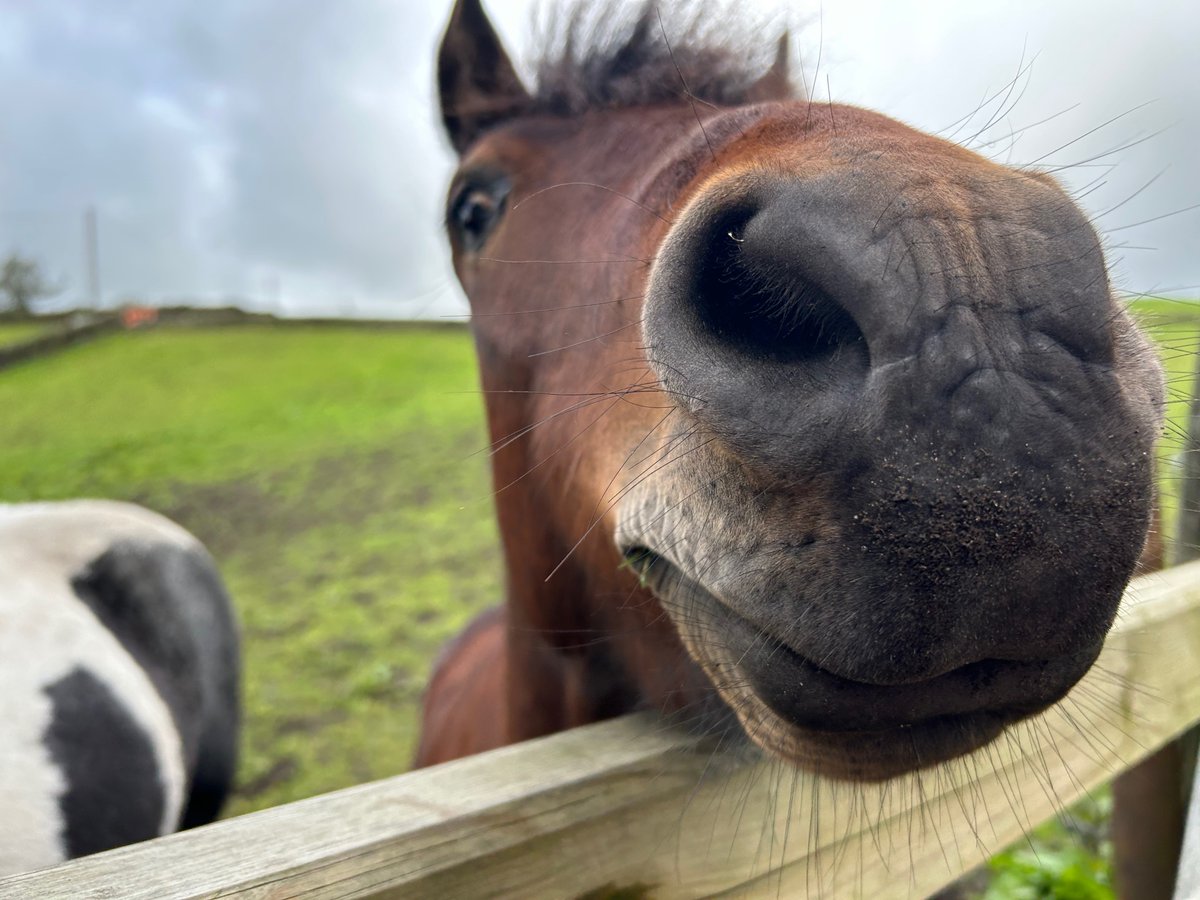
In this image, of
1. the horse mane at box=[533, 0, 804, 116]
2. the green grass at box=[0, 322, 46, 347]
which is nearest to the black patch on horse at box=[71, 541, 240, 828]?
the horse mane at box=[533, 0, 804, 116]

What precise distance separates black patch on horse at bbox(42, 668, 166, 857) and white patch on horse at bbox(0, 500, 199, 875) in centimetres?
3

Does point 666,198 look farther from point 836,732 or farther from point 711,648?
point 836,732

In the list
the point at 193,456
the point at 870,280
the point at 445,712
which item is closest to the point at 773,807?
the point at 870,280

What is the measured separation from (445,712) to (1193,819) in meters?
2.80

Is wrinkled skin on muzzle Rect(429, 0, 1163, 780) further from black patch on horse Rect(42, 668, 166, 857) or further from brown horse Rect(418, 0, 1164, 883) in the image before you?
black patch on horse Rect(42, 668, 166, 857)

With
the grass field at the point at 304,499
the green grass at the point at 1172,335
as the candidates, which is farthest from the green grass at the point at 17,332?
the green grass at the point at 1172,335

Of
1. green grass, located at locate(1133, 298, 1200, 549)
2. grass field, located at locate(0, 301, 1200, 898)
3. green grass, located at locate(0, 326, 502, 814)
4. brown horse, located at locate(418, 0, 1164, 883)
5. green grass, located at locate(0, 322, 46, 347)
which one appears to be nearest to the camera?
brown horse, located at locate(418, 0, 1164, 883)

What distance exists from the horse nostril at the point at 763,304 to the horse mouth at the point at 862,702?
1.10 ft

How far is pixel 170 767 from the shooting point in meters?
3.19

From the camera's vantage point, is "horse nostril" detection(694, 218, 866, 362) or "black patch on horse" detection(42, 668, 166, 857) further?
"black patch on horse" detection(42, 668, 166, 857)

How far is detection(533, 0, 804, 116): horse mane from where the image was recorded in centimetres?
189

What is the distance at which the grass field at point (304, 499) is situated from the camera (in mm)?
5207

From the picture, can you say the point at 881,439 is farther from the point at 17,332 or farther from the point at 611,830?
the point at 17,332

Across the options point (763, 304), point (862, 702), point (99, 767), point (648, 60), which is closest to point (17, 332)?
point (99, 767)
